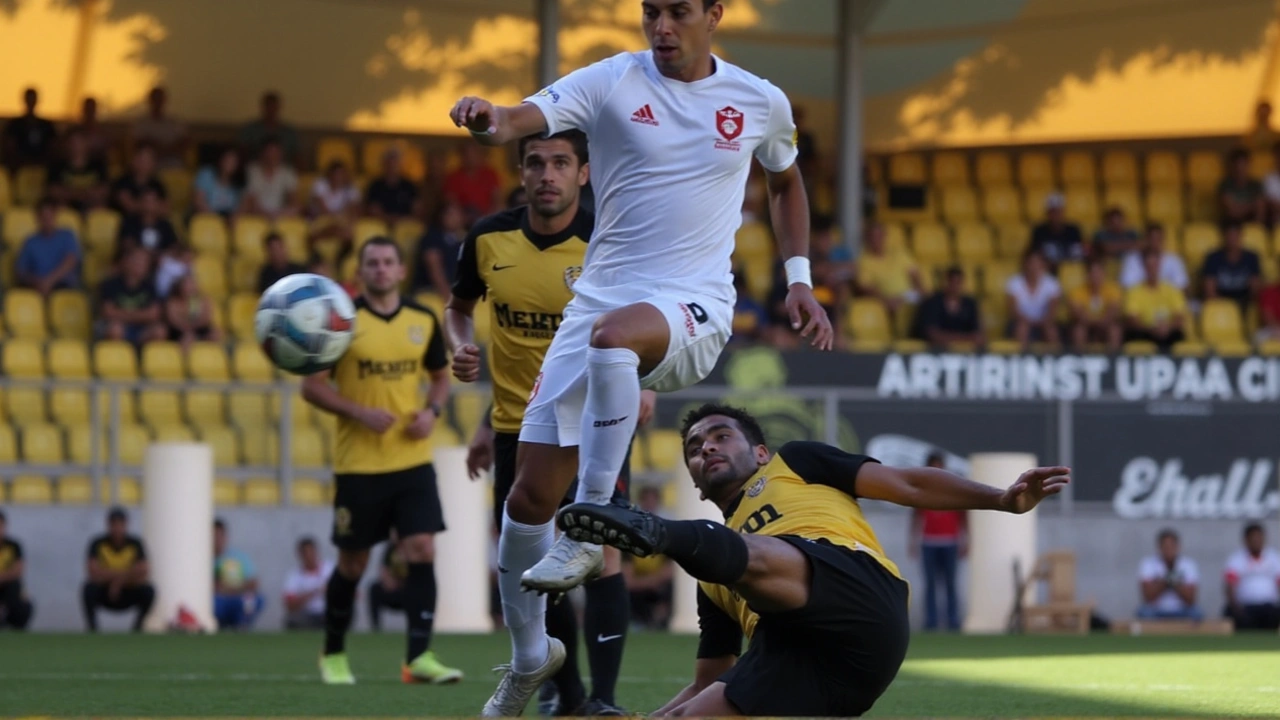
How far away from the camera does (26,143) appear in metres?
19.7

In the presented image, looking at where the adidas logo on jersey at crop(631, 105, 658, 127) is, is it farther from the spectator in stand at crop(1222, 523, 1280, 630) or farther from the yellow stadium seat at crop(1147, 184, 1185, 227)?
the yellow stadium seat at crop(1147, 184, 1185, 227)

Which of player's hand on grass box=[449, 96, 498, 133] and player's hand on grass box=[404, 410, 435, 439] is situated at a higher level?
player's hand on grass box=[449, 96, 498, 133]

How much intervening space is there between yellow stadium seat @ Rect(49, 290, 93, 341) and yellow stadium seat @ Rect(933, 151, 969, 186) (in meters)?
10.0

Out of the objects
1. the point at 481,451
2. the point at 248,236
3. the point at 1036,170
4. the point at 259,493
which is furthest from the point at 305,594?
the point at 1036,170

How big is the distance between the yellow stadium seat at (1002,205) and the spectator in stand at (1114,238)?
5.30 feet

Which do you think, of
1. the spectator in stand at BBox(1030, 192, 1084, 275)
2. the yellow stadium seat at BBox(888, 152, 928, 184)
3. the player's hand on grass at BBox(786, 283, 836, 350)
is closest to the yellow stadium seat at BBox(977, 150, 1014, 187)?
the yellow stadium seat at BBox(888, 152, 928, 184)

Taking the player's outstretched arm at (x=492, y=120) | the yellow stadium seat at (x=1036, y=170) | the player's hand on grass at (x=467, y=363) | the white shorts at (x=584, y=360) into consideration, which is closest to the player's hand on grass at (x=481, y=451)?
the player's hand on grass at (x=467, y=363)

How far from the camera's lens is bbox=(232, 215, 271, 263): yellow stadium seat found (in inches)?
755

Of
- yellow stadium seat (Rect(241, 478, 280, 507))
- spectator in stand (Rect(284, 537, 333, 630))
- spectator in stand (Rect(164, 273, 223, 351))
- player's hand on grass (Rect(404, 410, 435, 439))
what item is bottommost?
spectator in stand (Rect(284, 537, 333, 630))

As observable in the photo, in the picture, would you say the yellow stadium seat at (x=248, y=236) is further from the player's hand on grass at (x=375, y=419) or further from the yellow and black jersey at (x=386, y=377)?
the player's hand on grass at (x=375, y=419)

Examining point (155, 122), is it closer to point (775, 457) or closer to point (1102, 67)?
point (1102, 67)

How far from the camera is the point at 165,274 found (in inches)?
703

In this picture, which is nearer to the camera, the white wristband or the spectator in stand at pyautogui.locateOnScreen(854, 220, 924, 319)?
the white wristband

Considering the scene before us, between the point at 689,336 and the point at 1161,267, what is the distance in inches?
594
